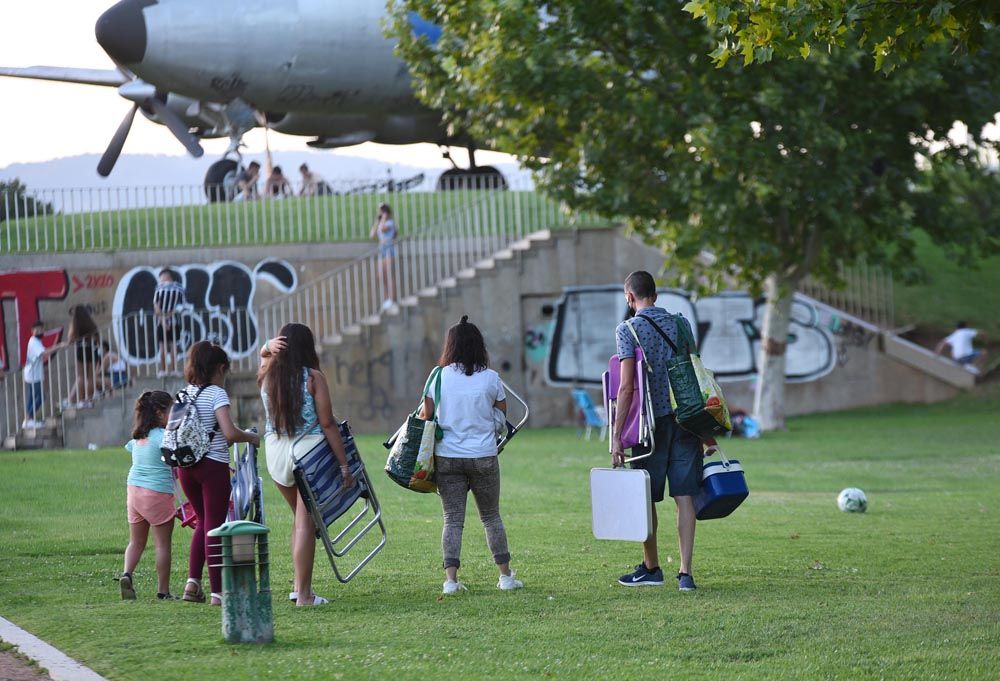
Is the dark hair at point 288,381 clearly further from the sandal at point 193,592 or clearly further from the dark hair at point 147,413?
the sandal at point 193,592

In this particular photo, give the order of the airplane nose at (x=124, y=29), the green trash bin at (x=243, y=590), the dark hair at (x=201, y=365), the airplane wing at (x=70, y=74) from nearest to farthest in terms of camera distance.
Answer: the green trash bin at (x=243, y=590) < the dark hair at (x=201, y=365) < the airplane nose at (x=124, y=29) < the airplane wing at (x=70, y=74)

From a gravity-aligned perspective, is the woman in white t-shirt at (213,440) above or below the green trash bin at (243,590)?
above

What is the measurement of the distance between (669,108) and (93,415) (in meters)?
11.4

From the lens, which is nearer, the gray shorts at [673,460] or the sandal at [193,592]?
the sandal at [193,592]

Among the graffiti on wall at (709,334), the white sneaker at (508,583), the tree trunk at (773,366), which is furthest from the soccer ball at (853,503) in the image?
the graffiti on wall at (709,334)

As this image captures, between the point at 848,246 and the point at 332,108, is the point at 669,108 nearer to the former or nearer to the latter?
the point at 848,246

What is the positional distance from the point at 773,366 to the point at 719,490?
693 inches

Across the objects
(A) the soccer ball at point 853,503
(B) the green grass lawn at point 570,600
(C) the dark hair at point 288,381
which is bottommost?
(A) the soccer ball at point 853,503

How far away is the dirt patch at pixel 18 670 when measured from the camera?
21.9 ft

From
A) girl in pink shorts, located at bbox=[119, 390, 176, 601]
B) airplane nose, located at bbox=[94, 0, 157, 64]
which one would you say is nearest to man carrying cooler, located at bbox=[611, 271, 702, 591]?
girl in pink shorts, located at bbox=[119, 390, 176, 601]

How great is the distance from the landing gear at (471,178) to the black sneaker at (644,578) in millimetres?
22077

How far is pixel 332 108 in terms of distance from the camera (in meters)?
31.3

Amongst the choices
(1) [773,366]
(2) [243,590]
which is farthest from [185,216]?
(2) [243,590]

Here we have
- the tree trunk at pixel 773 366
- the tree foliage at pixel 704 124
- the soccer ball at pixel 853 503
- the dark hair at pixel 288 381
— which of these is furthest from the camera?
the tree trunk at pixel 773 366
